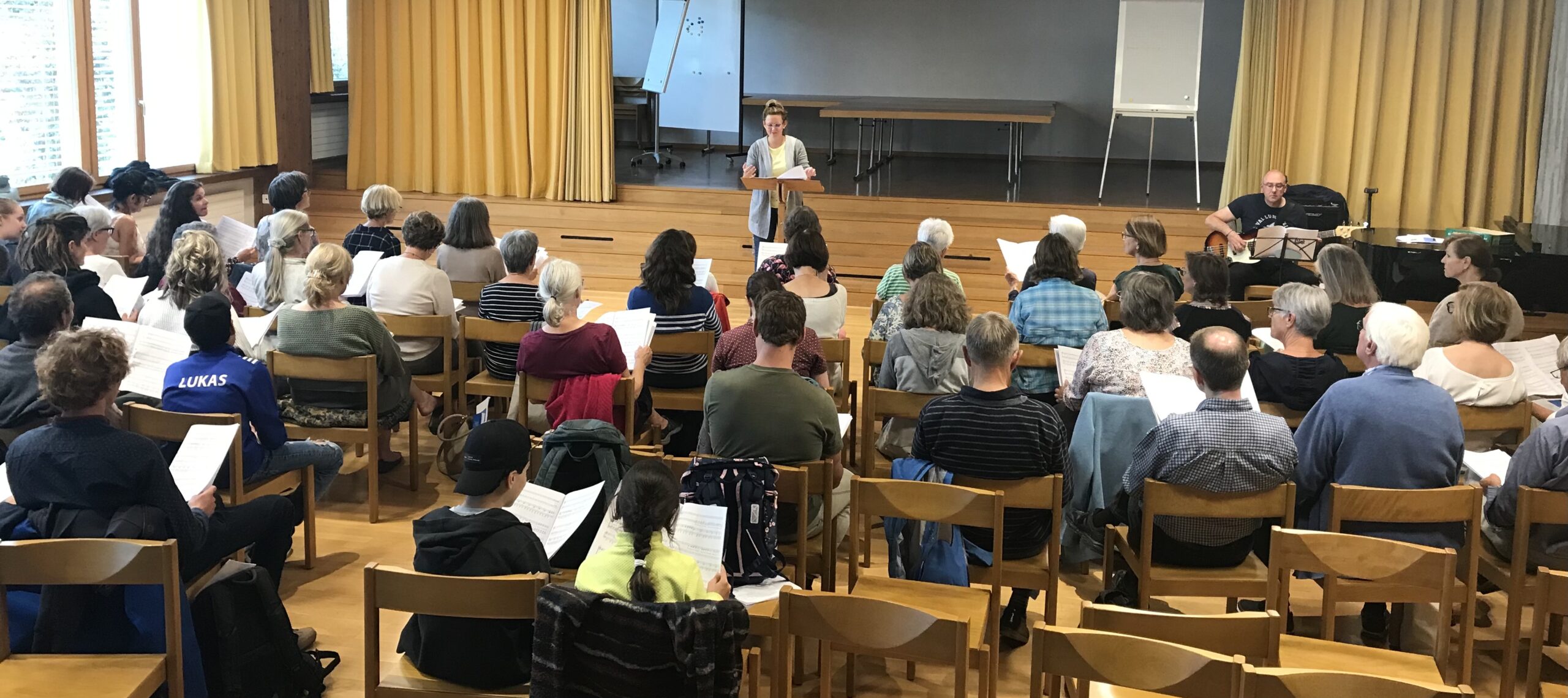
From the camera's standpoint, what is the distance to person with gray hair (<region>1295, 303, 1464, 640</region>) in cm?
345

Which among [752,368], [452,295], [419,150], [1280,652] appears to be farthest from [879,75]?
[1280,652]

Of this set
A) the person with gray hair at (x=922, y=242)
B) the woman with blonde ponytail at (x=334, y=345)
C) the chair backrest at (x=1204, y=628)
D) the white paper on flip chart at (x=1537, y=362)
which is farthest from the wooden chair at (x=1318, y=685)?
the woman with blonde ponytail at (x=334, y=345)

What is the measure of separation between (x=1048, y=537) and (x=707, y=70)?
8593mm

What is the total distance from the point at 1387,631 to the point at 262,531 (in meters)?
3.30

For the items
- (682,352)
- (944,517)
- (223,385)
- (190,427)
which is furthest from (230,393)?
(944,517)

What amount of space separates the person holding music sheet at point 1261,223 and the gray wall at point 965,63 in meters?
4.34

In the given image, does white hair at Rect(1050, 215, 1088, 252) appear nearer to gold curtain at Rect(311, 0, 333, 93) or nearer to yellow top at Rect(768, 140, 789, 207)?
yellow top at Rect(768, 140, 789, 207)

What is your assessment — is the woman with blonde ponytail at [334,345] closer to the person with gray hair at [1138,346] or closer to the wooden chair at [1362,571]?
the person with gray hair at [1138,346]

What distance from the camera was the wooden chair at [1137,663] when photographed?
224cm

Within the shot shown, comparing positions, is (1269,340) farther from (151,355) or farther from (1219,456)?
(151,355)

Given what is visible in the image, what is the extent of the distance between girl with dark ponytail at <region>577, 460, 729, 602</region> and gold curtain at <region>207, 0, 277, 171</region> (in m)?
7.58

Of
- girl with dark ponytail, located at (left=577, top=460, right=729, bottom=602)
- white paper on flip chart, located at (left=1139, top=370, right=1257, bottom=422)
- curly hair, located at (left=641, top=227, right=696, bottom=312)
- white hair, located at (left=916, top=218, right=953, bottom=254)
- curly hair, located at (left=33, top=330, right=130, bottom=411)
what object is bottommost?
girl with dark ponytail, located at (left=577, top=460, right=729, bottom=602)

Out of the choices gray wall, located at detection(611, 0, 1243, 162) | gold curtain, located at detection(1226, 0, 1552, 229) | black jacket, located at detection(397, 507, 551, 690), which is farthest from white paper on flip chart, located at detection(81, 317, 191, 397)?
gray wall, located at detection(611, 0, 1243, 162)

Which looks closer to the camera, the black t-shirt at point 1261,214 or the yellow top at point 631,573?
the yellow top at point 631,573
